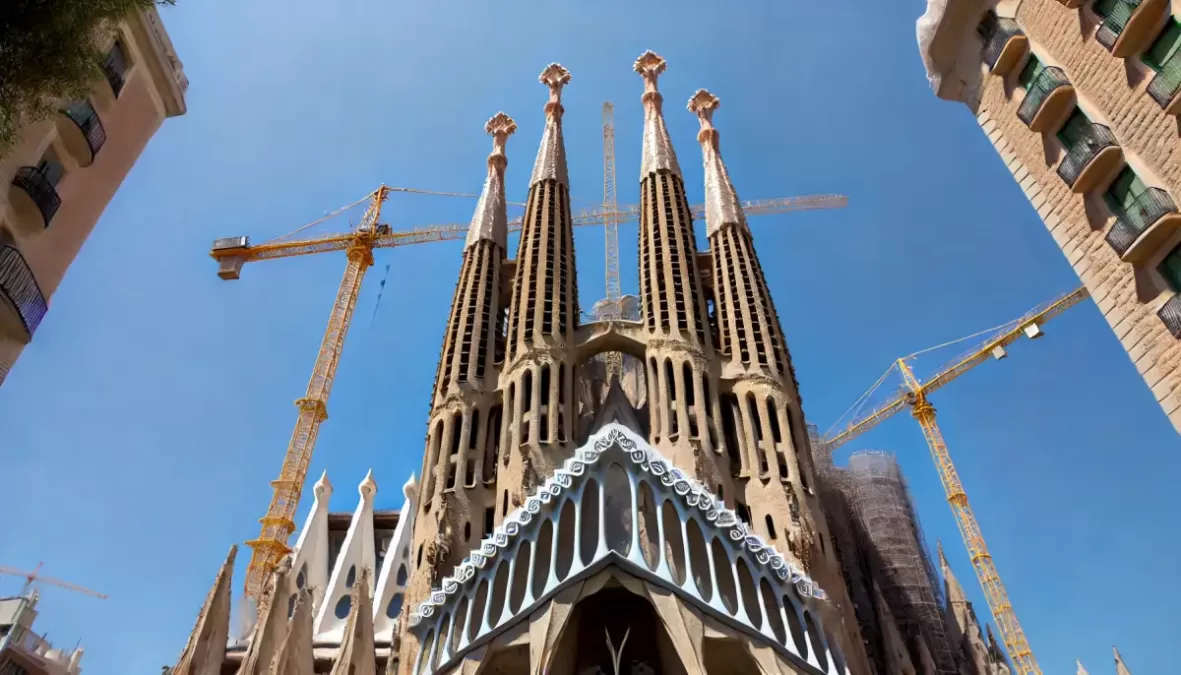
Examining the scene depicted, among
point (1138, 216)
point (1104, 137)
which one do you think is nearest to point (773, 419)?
point (1104, 137)

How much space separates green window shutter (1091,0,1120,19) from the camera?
9.03 meters

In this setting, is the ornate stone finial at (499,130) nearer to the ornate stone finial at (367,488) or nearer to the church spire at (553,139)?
the church spire at (553,139)

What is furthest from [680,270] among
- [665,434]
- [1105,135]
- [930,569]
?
[1105,135]

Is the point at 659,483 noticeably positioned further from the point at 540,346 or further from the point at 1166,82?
the point at 1166,82

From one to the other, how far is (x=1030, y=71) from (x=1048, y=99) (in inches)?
41.2

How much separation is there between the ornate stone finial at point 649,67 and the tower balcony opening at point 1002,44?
89.6 feet

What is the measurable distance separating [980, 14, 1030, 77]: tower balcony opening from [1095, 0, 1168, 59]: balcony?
56.6 inches

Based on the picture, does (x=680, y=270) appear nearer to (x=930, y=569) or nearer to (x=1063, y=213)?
(x=930, y=569)

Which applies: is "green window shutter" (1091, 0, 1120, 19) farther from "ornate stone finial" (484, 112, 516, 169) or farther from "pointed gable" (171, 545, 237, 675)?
"ornate stone finial" (484, 112, 516, 169)

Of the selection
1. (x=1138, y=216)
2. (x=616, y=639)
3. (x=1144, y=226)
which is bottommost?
(x=616, y=639)

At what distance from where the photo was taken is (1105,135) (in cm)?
905

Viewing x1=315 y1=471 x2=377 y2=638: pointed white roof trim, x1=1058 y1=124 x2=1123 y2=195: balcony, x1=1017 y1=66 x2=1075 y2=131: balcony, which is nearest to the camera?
Result: x1=1058 y1=124 x2=1123 y2=195: balcony

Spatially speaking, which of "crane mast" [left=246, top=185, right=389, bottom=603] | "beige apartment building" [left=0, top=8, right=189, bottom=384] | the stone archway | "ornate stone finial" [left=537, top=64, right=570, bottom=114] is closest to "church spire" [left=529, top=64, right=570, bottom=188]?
"ornate stone finial" [left=537, top=64, right=570, bottom=114]

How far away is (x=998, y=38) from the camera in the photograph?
11.0m
